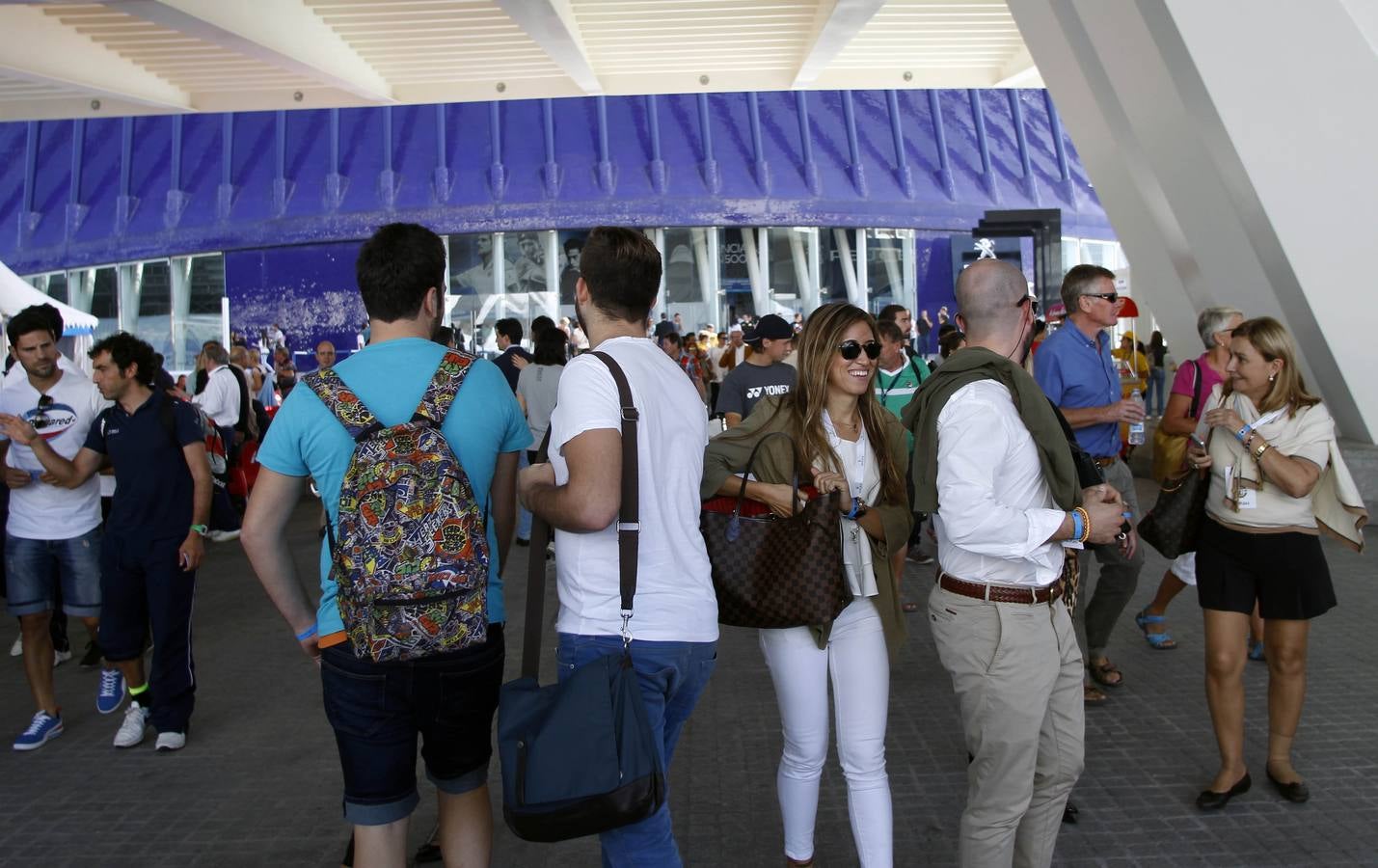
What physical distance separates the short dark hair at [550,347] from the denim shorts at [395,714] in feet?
22.9

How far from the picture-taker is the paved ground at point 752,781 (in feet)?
14.0

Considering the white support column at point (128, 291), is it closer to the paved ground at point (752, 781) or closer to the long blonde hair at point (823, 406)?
the paved ground at point (752, 781)

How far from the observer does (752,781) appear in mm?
4969

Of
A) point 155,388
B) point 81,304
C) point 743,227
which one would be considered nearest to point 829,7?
point 155,388

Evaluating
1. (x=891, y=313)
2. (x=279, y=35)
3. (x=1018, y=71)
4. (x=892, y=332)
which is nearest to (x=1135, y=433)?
(x=892, y=332)

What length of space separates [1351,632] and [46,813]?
6.93m

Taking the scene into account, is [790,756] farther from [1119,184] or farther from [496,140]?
[496,140]

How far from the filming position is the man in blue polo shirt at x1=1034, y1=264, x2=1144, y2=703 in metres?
5.60

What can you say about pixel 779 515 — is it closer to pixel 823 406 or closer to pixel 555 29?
pixel 823 406

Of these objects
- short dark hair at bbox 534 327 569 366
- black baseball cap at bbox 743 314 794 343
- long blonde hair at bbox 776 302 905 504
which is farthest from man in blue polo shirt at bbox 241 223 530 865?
short dark hair at bbox 534 327 569 366

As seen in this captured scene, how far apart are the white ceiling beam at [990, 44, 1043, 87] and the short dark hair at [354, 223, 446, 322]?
16.5m

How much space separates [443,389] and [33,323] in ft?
12.6

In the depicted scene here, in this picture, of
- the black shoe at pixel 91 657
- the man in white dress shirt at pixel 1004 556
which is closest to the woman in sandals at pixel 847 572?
the man in white dress shirt at pixel 1004 556

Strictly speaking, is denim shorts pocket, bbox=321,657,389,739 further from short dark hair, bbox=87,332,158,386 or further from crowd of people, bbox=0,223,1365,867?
short dark hair, bbox=87,332,158,386
